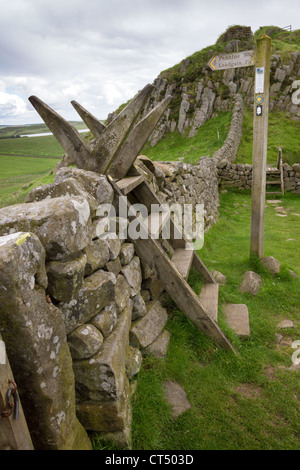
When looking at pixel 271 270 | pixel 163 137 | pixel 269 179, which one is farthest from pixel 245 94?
pixel 271 270

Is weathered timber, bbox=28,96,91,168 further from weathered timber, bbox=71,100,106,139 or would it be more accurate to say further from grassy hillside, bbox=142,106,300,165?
grassy hillside, bbox=142,106,300,165

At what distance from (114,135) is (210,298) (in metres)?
2.70

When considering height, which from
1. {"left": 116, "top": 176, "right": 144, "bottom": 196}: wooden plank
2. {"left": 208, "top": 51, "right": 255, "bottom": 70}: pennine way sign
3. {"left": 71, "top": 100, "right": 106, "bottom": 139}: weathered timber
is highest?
{"left": 208, "top": 51, "right": 255, "bottom": 70}: pennine way sign

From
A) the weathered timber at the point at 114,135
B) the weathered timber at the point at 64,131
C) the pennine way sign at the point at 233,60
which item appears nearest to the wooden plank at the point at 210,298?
the weathered timber at the point at 114,135

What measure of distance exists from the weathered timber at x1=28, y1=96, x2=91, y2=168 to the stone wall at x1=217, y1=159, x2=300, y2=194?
40.6 ft

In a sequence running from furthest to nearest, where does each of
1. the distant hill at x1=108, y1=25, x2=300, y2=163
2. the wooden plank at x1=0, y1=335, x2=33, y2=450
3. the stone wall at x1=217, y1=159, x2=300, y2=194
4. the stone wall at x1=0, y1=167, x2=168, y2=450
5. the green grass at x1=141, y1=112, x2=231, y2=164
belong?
the distant hill at x1=108, y1=25, x2=300, y2=163
the green grass at x1=141, y1=112, x2=231, y2=164
the stone wall at x1=217, y1=159, x2=300, y2=194
the stone wall at x1=0, y1=167, x2=168, y2=450
the wooden plank at x1=0, y1=335, x2=33, y2=450

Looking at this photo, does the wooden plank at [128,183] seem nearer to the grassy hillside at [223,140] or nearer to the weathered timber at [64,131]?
the weathered timber at [64,131]

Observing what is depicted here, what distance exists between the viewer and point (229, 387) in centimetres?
355

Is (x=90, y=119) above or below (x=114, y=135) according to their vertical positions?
above

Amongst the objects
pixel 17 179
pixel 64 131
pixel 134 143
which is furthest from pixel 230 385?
pixel 17 179

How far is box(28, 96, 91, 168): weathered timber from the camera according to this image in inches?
133

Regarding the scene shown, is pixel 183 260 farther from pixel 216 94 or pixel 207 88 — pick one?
pixel 207 88

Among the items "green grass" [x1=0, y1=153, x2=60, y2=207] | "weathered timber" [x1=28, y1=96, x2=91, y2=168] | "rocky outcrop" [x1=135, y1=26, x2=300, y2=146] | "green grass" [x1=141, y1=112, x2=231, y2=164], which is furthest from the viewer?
"rocky outcrop" [x1=135, y1=26, x2=300, y2=146]

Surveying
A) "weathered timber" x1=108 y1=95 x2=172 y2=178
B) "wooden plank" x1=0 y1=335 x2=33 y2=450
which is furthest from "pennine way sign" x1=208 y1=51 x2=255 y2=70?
"wooden plank" x1=0 y1=335 x2=33 y2=450
